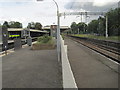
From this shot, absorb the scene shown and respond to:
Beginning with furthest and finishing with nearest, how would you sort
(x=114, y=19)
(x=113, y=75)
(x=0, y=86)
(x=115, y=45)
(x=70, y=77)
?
(x=114, y=19)
(x=115, y=45)
(x=113, y=75)
(x=0, y=86)
(x=70, y=77)

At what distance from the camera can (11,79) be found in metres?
6.86

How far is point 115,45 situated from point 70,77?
17.6 meters

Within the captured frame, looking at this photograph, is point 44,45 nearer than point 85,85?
No

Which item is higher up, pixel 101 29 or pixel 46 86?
pixel 101 29

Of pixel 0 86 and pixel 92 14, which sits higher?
pixel 92 14

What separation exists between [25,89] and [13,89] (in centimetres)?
49

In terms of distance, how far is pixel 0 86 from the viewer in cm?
603

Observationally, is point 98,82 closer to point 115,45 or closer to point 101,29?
point 115,45

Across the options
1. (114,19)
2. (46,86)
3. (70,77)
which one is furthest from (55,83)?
(114,19)

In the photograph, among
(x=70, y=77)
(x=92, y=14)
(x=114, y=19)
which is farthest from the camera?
(x=114, y=19)

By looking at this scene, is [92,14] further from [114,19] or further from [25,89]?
[25,89]

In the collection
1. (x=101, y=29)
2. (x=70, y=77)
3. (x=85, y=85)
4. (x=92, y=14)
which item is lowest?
(x=85, y=85)

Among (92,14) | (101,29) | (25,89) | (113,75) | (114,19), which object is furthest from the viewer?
(101,29)

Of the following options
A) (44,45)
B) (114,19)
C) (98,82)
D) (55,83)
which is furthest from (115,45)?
(114,19)
